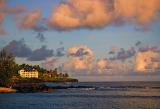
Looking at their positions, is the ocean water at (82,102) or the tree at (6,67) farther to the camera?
the tree at (6,67)

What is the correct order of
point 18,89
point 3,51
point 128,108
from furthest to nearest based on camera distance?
1. point 3,51
2. point 18,89
3. point 128,108

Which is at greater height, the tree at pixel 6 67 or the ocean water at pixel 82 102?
the tree at pixel 6 67

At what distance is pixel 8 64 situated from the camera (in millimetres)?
171125

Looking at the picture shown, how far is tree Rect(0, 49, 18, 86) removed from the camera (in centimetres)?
16825

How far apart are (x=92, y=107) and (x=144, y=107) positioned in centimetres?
1039

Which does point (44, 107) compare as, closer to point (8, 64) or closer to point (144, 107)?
point (144, 107)

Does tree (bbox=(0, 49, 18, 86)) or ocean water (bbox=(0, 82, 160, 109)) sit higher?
tree (bbox=(0, 49, 18, 86))

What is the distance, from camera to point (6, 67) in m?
171

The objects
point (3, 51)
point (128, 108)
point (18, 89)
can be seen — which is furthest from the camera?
point (3, 51)

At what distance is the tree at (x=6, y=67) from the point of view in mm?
168250

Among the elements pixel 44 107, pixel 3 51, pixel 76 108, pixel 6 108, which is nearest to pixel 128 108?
pixel 76 108

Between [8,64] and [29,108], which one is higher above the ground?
[8,64]

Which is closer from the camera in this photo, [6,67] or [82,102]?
[82,102]

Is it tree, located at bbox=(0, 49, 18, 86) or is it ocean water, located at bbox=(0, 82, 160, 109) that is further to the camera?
tree, located at bbox=(0, 49, 18, 86)
